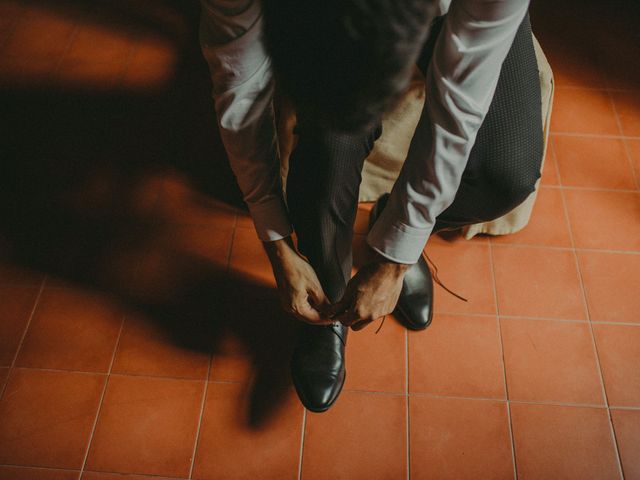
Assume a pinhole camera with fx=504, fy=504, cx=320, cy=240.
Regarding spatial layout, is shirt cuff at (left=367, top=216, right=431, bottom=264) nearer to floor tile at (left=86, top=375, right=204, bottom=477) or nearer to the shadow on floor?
the shadow on floor

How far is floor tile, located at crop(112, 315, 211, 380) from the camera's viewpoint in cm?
104

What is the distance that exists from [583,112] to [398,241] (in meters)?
0.97

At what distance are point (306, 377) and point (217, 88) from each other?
1.86ft

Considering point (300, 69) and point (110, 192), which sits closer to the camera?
point (300, 69)

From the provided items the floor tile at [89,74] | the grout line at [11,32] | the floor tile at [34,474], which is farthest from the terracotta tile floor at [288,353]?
the grout line at [11,32]

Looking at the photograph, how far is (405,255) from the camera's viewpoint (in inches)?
30.8

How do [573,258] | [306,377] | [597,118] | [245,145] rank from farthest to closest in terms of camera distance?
1. [597,118]
2. [573,258]
3. [306,377]
4. [245,145]

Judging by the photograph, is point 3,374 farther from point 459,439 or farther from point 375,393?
point 459,439

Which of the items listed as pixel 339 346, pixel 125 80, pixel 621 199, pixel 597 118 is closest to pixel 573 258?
pixel 621 199

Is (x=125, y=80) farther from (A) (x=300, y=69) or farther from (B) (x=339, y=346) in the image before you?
(A) (x=300, y=69)

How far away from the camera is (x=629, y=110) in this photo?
143 cm

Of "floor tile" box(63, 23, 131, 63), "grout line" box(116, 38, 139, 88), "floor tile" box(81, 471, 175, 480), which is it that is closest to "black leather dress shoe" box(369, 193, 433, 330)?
"floor tile" box(81, 471, 175, 480)

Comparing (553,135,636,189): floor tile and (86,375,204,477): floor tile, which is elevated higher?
(553,135,636,189): floor tile

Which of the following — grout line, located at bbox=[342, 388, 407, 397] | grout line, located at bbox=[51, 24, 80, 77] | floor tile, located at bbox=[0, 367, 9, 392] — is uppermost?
grout line, located at bbox=[51, 24, 80, 77]
